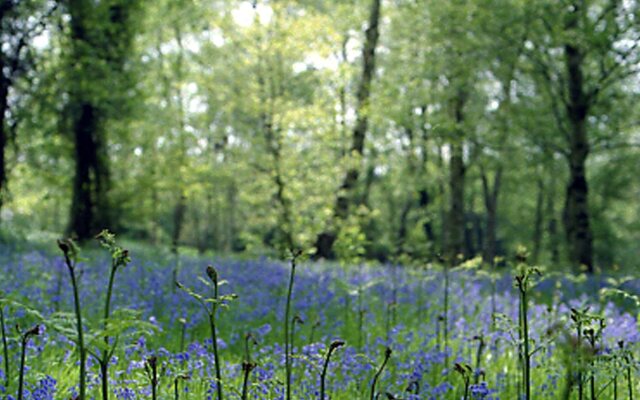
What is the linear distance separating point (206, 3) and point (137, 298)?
81.8 ft

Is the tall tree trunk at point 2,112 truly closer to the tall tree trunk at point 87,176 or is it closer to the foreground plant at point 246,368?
the tall tree trunk at point 87,176

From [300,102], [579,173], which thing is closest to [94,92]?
[300,102]

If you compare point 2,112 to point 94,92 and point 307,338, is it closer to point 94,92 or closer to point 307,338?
point 94,92

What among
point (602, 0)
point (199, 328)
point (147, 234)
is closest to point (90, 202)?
point (199, 328)

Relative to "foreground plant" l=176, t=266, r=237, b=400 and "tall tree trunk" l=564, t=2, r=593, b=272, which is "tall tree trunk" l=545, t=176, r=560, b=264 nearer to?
"tall tree trunk" l=564, t=2, r=593, b=272

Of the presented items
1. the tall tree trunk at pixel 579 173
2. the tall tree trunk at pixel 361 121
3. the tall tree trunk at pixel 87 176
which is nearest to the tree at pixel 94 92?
the tall tree trunk at pixel 87 176

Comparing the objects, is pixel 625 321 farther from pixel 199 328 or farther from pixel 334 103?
pixel 334 103

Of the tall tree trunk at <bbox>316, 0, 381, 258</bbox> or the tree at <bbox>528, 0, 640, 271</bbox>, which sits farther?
the tall tree trunk at <bbox>316, 0, 381, 258</bbox>

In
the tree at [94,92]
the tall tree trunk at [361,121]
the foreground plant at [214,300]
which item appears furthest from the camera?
the tall tree trunk at [361,121]

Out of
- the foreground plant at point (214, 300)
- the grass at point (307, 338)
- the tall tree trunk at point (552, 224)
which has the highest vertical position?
the tall tree trunk at point (552, 224)

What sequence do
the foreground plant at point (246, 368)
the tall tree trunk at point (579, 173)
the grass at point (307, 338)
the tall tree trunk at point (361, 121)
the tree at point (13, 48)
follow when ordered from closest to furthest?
the foreground plant at point (246, 368), the grass at point (307, 338), the tree at point (13, 48), the tall tree trunk at point (579, 173), the tall tree trunk at point (361, 121)

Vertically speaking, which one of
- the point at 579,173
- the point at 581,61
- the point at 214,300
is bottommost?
the point at 214,300

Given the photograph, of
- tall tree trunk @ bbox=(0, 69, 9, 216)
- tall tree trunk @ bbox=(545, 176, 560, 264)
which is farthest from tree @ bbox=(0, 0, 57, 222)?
tall tree trunk @ bbox=(545, 176, 560, 264)

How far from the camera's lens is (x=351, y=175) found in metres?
18.5
